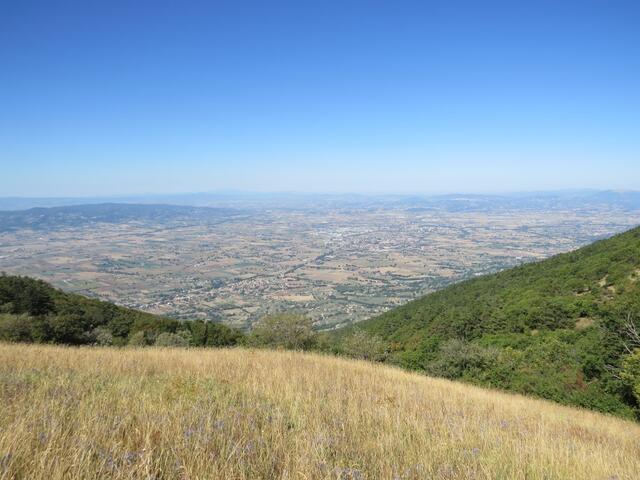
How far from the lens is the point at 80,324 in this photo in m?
20.8

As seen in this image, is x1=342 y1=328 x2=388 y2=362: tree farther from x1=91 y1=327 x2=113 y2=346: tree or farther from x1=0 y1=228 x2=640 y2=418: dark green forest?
x1=91 y1=327 x2=113 y2=346: tree

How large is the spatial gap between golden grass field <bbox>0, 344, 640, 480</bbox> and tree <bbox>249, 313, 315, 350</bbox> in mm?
15688

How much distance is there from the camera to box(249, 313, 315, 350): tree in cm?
2022

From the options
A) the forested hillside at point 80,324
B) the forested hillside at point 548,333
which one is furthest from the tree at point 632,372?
the forested hillside at point 80,324

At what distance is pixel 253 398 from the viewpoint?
Answer: 13.2ft

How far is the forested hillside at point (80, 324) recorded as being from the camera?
17234 mm

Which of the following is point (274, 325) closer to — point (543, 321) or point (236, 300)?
point (543, 321)

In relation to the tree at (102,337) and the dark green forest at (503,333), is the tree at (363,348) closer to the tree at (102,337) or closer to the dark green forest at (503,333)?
the dark green forest at (503,333)

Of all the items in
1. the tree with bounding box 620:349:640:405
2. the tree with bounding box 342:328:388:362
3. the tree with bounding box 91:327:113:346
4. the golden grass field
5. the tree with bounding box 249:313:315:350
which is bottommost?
the tree with bounding box 342:328:388:362

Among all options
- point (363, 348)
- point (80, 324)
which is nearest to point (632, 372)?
point (363, 348)

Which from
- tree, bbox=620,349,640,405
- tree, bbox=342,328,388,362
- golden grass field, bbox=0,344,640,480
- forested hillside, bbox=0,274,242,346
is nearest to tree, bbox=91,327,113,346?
forested hillside, bbox=0,274,242,346

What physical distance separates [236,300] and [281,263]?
39131 mm

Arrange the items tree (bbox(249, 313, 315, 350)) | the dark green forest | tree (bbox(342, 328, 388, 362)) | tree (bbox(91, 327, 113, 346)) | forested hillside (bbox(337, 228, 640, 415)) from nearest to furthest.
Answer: forested hillside (bbox(337, 228, 640, 415)) → the dark green forest → tree (bbox(91, 327, 113, 346)) → tree (bbox(342, 328, 388, 362)) → tree (bbox(249, 313, 315, 350))

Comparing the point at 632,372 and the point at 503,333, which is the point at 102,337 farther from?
the point at 503,333
